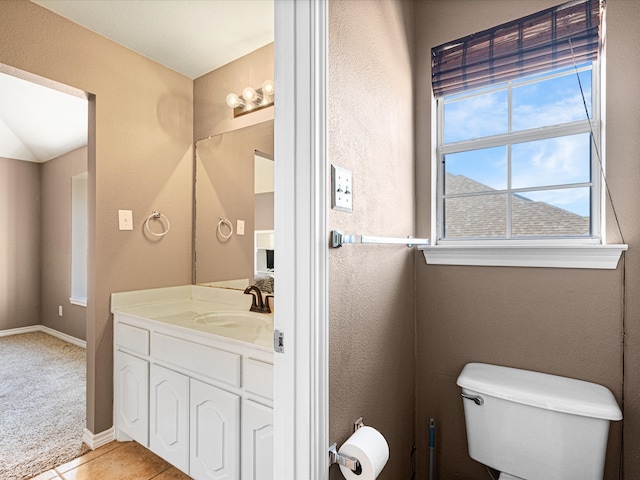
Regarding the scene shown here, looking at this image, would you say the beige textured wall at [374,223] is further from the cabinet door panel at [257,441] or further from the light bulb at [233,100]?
the light bulb at [233,100]

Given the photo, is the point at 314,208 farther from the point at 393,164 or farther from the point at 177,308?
the point at 177,308

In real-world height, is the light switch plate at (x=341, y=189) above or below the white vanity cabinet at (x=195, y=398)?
above

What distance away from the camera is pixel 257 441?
136 centimetres

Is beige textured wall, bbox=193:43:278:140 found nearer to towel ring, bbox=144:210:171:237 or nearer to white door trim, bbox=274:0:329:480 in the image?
towel ring, bbox=144:210:171:237

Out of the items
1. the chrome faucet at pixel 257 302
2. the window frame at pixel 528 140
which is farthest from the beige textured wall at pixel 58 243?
the window frame at pixel 528 140

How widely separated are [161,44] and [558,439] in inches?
108

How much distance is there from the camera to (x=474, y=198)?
158 cm

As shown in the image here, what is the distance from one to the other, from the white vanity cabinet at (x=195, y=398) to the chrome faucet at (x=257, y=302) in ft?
1.50

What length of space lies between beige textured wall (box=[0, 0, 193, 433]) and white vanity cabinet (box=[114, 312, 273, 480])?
0.15 m

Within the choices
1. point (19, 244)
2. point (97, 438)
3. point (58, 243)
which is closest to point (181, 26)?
point (97, 438)

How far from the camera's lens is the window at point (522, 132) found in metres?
1.32

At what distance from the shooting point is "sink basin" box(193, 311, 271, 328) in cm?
185

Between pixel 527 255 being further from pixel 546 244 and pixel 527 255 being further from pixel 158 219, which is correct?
pixel 158 219

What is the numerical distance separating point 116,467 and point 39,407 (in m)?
1.05
